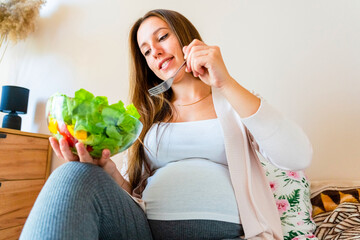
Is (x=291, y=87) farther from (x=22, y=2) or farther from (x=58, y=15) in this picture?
(x=22, y=2)

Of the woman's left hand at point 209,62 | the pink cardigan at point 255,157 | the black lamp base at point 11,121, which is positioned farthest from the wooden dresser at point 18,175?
the woman's left hand at point 209,62

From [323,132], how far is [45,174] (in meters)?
1.47

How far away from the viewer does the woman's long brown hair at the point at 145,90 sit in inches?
34.9

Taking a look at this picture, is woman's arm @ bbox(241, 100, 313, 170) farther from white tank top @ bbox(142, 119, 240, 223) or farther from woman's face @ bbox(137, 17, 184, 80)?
woman's face @ bbox(137, 17, 184, 80)

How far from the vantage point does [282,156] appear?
0.66 meters

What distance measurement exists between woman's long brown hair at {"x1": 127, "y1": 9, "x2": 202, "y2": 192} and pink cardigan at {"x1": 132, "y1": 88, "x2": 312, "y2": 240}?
4.8 inches

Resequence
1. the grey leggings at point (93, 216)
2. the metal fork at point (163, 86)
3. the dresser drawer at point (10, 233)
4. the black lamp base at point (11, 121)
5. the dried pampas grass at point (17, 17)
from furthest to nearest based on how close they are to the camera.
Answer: the dried pampas grass at point (17, 17) < the black lamp base at point (11, 121) < the dresser drawer at point (10, 233) < the metal fork at point (163, 86) < the grey leggings at point (93, 216)

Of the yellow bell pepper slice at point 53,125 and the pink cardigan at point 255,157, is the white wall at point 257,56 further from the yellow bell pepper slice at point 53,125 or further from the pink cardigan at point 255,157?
the yellow bell pepper slice at point 53,125

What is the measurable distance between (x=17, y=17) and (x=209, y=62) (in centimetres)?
153

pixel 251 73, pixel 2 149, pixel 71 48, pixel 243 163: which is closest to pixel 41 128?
pixel 2 149

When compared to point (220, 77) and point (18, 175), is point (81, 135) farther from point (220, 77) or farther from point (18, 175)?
point (18, 175)

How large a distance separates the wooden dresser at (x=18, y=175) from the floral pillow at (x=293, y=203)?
119 centimetres

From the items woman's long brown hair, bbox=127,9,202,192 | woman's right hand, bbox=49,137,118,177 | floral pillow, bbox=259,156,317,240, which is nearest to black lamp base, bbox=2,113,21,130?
woman's long brown hair, bbox=127,9,202,192

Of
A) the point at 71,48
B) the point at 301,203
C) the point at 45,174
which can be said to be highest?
the point at 71,48
